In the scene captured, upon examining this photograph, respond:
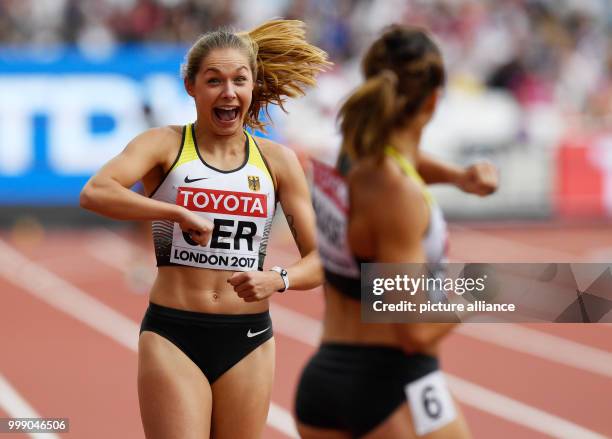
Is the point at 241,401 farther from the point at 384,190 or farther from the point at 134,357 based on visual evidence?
the point at 134,357

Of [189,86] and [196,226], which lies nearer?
[196,226]

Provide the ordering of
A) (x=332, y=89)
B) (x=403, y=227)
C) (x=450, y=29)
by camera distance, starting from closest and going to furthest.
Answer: (x=403, y=227), (x=332, y=89), (x=450, y=29)

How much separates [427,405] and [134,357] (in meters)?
6.59

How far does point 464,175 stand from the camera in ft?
13.5

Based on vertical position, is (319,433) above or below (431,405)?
below

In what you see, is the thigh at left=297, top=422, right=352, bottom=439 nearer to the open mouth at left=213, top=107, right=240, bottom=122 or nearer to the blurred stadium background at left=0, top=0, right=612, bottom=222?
the open mouth at left=213, top=107, right=240, bottom=122

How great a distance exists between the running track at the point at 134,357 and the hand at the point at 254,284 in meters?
3.23

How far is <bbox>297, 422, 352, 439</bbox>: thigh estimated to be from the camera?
347cm

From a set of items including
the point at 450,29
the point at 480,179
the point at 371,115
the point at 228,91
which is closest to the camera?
the point at 371,115

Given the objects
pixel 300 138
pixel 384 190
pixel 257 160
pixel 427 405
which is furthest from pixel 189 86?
pixel 300 138

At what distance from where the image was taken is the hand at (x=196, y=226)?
413cm

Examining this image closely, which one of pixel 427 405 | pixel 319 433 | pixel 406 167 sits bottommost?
pixel 319 433

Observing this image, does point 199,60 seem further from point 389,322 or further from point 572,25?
point 572,25

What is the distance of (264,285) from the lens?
167 inches
